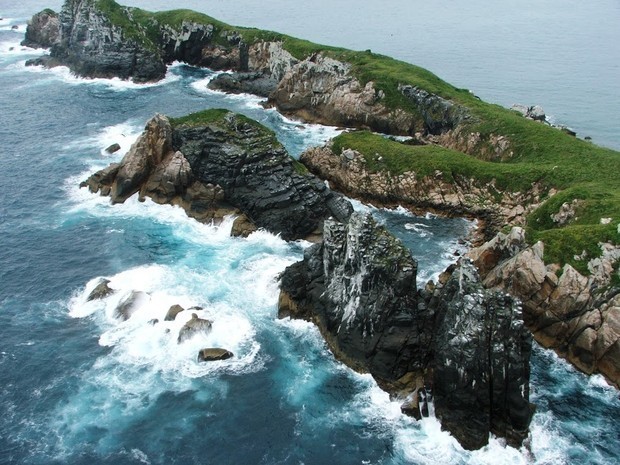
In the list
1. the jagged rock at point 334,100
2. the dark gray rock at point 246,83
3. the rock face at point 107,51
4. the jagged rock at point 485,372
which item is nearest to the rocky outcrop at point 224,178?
the jagged rock at point 334,100

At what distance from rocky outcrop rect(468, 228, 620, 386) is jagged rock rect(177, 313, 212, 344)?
87.2 ft

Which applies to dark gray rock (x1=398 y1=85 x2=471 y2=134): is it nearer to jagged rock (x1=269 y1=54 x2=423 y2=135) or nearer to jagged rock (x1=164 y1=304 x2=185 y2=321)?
jagged rock (x1=269 y1=54 x2=423 y2=135)

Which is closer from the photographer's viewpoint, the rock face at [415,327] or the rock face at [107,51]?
the rock face at [415,327]

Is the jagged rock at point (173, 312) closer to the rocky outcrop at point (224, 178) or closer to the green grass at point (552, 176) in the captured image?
the rocky outcrop at point (224, 178)

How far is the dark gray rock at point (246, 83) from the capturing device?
116m

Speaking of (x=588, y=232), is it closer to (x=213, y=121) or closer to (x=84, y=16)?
(x=213, y=121)

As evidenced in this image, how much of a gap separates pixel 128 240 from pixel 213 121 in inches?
830

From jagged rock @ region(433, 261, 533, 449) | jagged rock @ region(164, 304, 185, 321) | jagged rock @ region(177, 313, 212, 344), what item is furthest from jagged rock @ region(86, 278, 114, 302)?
jagged rock @ region(433, 261, 533, 449)

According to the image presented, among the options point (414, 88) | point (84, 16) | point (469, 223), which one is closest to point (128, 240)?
point (469, 223)

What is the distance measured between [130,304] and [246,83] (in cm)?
7599

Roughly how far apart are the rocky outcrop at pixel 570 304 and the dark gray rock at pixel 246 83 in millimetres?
75595

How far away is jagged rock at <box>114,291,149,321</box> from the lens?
53.0 metres

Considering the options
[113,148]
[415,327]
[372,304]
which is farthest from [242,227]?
[113,148]

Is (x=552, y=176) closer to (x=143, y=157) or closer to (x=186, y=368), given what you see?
(x=186, y=368)
